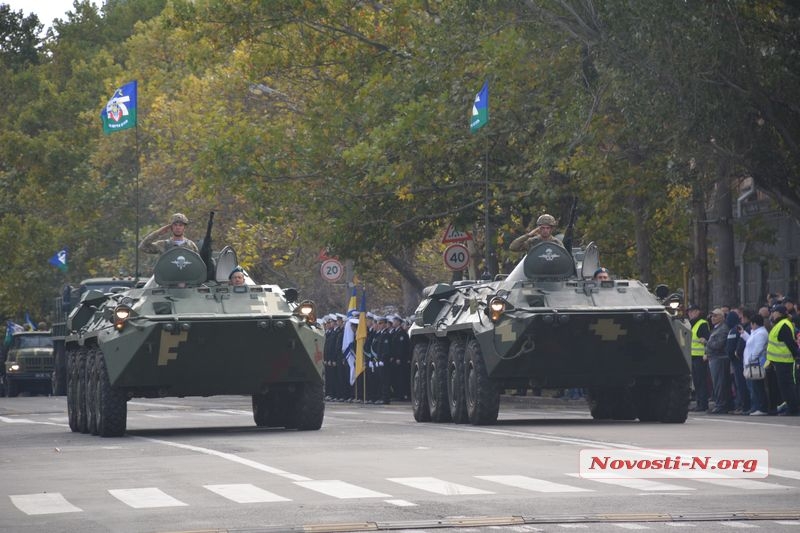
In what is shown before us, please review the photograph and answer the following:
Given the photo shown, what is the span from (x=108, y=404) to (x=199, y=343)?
139cm

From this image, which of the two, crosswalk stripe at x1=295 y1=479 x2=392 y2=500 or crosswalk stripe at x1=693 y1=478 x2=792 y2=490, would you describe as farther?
crosswalk stripe at x1=693 y1=478 x2=792 y2=490

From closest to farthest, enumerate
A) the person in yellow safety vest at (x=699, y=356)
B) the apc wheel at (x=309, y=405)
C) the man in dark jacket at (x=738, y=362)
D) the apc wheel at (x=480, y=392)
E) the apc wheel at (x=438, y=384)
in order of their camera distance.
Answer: the apc wheel at (x=309, y=405)
the apc wheel at (x=480, y=392)
the apc wheel at (x=438, y=384)
the man in dark jacket at (x=738, y=362)
the person in yellow safety vest at (x=699, y=356)

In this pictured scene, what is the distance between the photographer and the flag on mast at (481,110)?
34.6 metres

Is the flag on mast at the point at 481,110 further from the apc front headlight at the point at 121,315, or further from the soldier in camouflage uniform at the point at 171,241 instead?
the apc front headlight at the point at 121,315

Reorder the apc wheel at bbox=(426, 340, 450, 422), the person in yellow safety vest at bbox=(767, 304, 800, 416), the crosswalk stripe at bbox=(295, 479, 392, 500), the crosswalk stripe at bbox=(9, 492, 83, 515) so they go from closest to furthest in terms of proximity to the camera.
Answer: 1. the crosswalk stripe at bbox=(9, 492, 83, 515)
2. the crosswalk stripe at bbox=(295, 479, 392, 500)
3. the apc wheel at bbox=(426, 340, 450, 422)
4. the person in yellow safety vest at bbox=(767, 304, 800, 416)

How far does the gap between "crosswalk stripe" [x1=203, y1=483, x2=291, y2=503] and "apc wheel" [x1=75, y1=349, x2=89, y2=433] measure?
32.0ft

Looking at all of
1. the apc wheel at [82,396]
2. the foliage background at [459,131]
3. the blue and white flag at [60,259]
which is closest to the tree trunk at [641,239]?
the foliage background at [459,131]

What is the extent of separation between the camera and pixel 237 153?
1709 inches

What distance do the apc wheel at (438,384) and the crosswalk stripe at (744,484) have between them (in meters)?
11.0

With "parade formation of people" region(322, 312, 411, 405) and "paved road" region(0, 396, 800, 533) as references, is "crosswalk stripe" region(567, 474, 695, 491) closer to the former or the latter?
"paved road" region(0, 396, 800, 533)

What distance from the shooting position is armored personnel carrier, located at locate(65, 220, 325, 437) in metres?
22.2

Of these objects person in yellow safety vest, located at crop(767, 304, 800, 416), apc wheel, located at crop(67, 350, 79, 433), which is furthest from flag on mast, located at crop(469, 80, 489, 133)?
apc wheel, located at crop(67, 350, 79, 433)

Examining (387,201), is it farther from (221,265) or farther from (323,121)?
(221,265)

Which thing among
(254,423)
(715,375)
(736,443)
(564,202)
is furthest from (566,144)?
(736,443)
